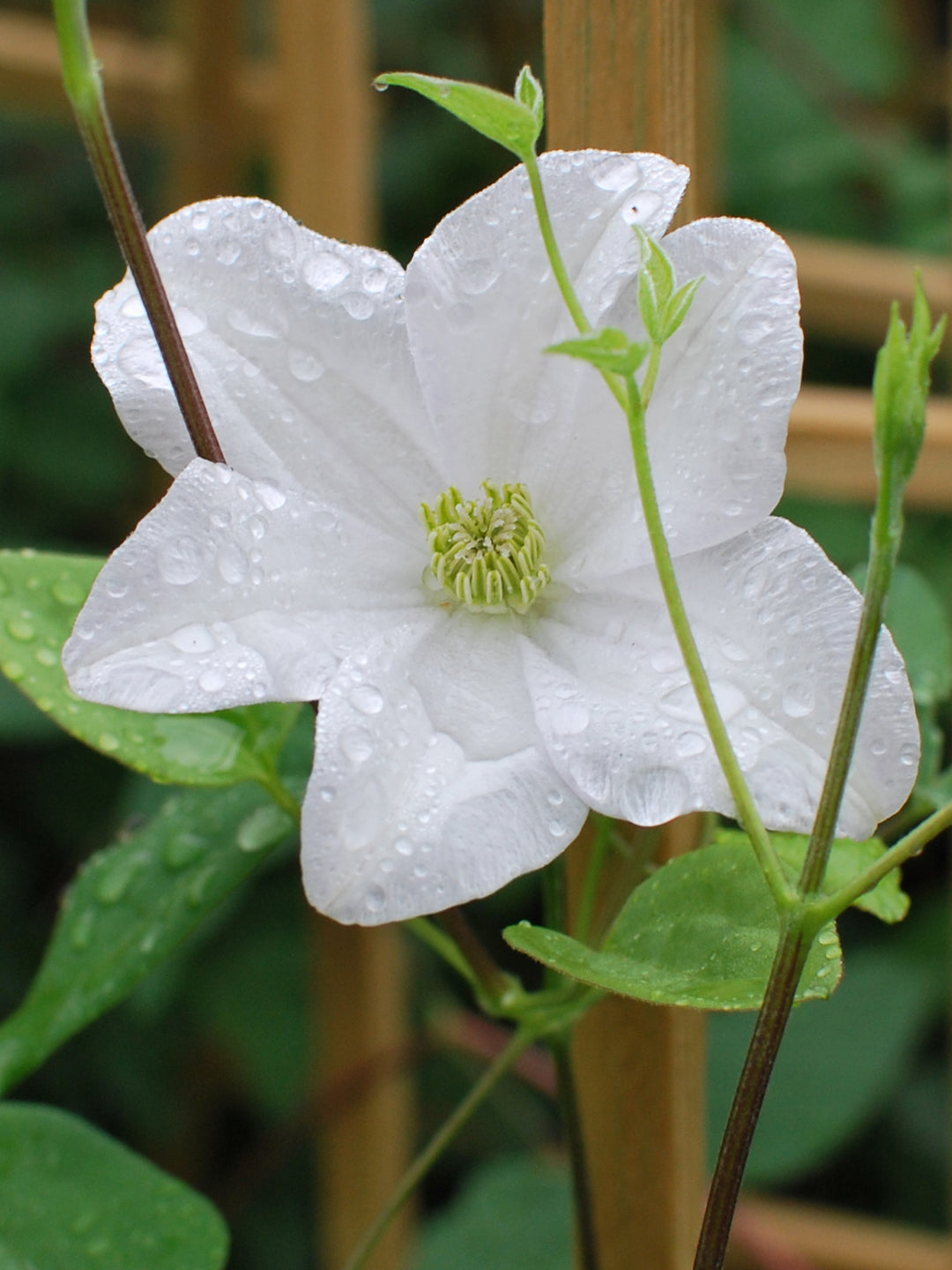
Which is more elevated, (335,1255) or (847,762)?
(847,762)

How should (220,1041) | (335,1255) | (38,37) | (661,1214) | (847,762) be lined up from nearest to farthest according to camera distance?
1. (847,762)
2. (661,1214)
3. (335,1255)
4. (220,1041)
5. (38,37)

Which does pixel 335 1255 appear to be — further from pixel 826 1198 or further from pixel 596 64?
pixel 596 64

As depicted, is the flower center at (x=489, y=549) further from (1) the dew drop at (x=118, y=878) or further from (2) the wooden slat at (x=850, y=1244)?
(2) the wooden slat at (x=850, y=1244)

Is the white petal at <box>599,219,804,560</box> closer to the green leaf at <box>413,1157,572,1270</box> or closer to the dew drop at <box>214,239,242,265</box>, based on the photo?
the dew drop at <box>214,239,242,265</box>

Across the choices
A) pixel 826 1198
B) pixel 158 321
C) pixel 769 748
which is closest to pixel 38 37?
pixel 158 321

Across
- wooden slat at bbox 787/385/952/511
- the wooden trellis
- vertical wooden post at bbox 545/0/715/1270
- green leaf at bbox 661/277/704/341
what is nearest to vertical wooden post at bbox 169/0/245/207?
the wooden trellis

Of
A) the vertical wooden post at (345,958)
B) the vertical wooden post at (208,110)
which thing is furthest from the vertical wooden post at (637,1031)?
the vertical wooden post at (208,110)

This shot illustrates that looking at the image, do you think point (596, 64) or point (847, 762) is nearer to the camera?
point (847, 762)
